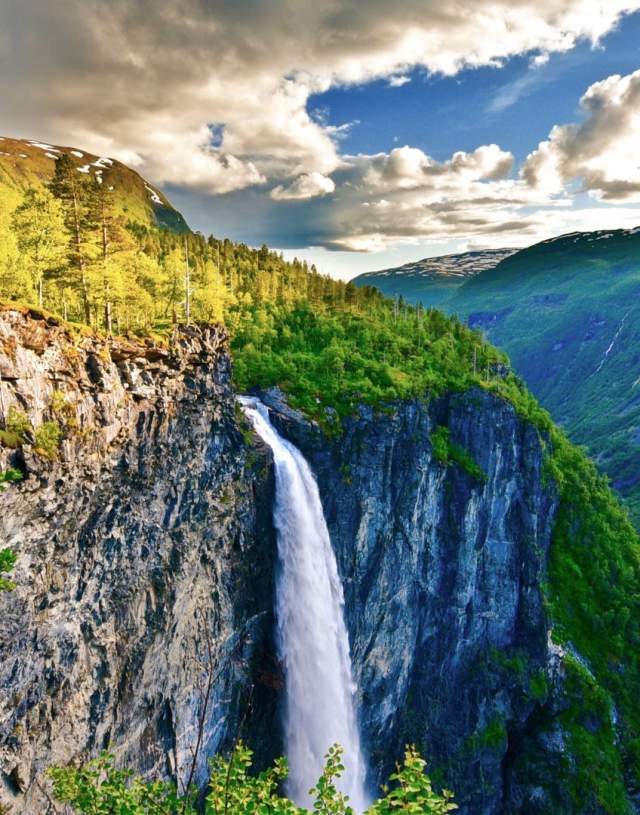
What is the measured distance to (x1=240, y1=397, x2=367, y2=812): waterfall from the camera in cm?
3609

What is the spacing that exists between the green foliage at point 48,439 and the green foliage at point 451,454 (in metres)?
37.2

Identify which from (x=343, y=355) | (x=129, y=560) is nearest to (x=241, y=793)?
(x=129, y=560)

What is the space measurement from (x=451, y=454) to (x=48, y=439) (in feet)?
138

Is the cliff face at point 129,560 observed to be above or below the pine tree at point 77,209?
below

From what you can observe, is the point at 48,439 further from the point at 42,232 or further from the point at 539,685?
the point at 539,685

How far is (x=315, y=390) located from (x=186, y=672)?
24038mm

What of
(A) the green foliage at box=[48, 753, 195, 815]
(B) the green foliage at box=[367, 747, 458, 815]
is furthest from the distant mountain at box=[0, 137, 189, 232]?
(B) the green foliage at box=[367, 747, 458, 815]

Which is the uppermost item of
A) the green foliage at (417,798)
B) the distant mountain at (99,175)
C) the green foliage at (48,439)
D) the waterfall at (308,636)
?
the distant mountain at (99,175)

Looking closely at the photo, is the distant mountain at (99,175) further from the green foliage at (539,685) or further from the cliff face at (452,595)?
the green foliage at (539,685)

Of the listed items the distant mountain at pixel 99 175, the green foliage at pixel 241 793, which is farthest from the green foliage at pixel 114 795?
the distant mountain at pixel 99 175

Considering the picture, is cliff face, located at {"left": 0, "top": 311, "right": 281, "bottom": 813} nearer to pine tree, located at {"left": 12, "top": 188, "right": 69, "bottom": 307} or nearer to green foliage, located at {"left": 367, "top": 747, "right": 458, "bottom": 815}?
pine tree, located at {"left": 12, "top": 188, "right": 69, "bottom": 307}

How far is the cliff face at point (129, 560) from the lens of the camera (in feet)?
68.2

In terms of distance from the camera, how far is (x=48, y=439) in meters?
21.0

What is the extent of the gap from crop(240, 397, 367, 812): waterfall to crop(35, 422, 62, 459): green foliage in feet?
60.1
